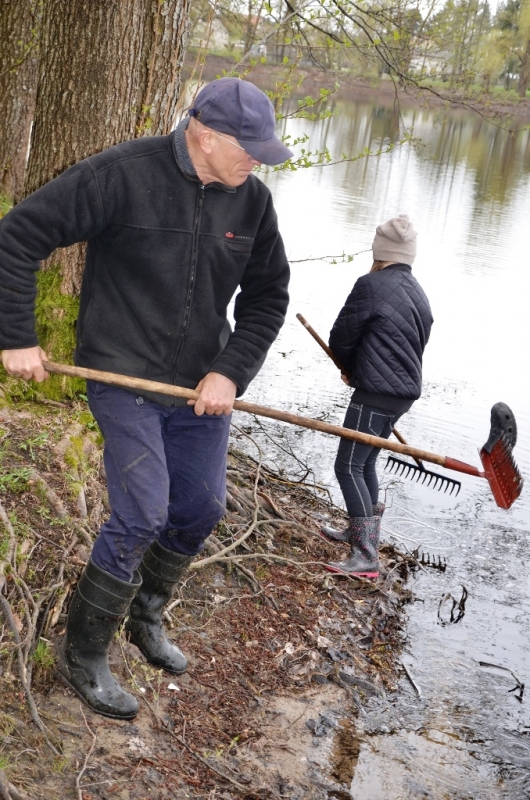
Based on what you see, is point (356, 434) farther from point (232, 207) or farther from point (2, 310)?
point (2, 310)

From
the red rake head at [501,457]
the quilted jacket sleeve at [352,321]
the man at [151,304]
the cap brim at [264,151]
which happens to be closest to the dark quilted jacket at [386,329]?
the quilted jacket sleeve at [352,321]

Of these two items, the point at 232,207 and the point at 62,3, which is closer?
the point at 232,207

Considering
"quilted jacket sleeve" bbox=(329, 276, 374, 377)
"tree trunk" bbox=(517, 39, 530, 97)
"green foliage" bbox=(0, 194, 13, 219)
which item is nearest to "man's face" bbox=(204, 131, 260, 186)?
"quilted jacket sleeve" bbox=(329, 276, 374, 377)

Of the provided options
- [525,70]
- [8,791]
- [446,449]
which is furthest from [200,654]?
[525,70]

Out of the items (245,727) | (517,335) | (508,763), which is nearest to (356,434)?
(245,727)

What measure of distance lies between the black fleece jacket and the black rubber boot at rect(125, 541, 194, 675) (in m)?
0.78

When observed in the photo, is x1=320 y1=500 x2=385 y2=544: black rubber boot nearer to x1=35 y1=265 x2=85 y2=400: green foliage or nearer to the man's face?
x1=35 y1=265 x2=85 y2=400: green foliage

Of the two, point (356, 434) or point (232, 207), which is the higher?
point (232, 207)

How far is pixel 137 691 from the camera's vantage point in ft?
11.1

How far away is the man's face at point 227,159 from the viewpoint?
9.66ft

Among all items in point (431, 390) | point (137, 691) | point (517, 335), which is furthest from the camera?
point (517, 335)

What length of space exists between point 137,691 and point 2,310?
1.54 metres

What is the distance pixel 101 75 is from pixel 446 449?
13.5 feet

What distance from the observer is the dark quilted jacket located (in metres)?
4.84
